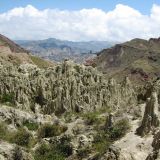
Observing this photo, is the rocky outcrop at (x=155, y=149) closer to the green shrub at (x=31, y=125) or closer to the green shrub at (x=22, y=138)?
the green shrub at (x=22, y=138)

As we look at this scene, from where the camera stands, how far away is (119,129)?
36.0 meters

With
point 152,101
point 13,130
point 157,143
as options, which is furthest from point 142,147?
point 13,130

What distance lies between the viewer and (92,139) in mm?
36812

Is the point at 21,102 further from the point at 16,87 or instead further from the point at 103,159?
the point at 103,159

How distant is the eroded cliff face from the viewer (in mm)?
65938

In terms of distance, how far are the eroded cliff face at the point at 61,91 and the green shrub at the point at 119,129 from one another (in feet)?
90.0

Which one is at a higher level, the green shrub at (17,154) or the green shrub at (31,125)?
the green shrub at (17,154)

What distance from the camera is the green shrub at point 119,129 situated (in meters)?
35.8

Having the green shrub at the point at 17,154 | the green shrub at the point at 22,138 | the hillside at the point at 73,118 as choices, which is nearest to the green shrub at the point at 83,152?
the hillside at the point at 73,118

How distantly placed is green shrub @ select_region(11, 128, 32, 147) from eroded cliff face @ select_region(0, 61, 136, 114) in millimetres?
22394

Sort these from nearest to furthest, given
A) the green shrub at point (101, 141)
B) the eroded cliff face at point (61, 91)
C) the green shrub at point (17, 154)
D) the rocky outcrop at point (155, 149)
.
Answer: the rocky outcrop at point (155, 149)
the green shrub at point (17, 154)
the green shrub at point (101, 141)
the eroded cliff face at point (61, 91)

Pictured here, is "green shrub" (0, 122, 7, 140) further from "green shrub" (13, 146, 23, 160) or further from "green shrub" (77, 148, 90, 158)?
"green shrub" (77, 148, 90, 158)

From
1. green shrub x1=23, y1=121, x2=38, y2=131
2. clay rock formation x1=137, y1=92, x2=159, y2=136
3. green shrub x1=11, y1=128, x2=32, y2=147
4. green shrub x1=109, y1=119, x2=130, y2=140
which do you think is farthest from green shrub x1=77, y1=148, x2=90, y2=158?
green shrub x1=23, y1=121, x2=38, y2=131

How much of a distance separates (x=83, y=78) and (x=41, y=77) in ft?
22.0
